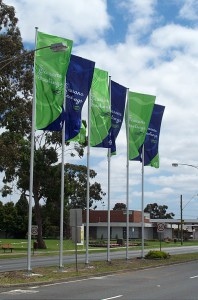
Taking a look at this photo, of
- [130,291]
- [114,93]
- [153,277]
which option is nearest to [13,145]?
[114,93]

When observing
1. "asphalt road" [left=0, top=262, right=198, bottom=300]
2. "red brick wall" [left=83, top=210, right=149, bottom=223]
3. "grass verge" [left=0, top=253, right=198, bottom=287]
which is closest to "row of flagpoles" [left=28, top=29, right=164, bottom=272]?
"grass verge" [left=0, top=253, right=198, bottom=287]

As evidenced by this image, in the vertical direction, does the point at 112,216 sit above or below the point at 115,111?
below

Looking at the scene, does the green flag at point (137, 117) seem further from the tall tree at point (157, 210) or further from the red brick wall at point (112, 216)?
the tall tree at point (157, 210)

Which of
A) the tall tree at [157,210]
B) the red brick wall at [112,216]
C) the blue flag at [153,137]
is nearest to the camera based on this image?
the blue flag at [153,137]

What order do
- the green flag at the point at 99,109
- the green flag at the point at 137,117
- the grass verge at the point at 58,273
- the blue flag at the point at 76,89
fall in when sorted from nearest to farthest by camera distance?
the grass verge at the point at 58,273 < the blue flag at the point at 76,89 < the green flag at the point at 99,109 < the green flag at the point at 137,117

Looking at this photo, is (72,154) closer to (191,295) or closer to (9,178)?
(9,178)

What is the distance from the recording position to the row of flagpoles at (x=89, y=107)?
2094 centimetres

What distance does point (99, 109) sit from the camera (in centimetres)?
2589

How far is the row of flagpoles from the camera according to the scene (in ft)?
68.7

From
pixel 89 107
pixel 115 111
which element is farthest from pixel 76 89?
pixel 115 111

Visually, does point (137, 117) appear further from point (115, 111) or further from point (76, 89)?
point (76, 89)

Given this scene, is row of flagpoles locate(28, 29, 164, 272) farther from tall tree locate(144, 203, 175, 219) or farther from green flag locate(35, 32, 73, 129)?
tall tree locate(144, 203, 175, 219)

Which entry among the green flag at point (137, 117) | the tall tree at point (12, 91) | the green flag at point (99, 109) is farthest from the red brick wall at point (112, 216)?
the green flag at point (99, 109)

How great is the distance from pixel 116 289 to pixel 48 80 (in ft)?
30.4
